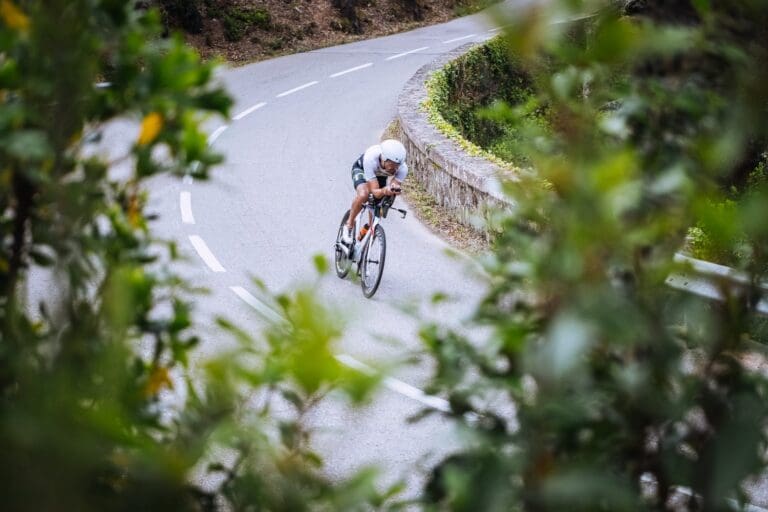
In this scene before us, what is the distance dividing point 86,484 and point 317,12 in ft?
98.3

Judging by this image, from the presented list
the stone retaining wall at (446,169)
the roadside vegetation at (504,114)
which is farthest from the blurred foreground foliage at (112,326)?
the stone retaining wall at (446,169)

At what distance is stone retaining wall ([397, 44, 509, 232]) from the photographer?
11852 mm

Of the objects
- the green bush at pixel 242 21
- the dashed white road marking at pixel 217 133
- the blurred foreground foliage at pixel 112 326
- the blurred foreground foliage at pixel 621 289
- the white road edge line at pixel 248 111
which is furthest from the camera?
the green bush at pixel 242 21

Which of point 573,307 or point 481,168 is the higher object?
point 573,307

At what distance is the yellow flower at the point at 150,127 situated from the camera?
5.81 feet

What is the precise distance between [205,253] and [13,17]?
33.8ft

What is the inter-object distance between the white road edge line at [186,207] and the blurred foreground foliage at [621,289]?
11.7 meters

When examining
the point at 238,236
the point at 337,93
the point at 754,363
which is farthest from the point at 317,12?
the point at 754,363

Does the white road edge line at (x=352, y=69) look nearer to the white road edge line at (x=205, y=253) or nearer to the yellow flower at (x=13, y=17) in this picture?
the white road edge line at (x=205, y=253)

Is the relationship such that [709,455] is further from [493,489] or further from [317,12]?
[317,12]

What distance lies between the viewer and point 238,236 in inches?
492

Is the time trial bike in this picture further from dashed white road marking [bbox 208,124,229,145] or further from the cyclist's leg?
dashed white road marking [bbox 208,124,229,145]

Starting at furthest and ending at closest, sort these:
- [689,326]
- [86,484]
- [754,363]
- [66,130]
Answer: [754,363]
[689,326]
[66,130]
[86,484]

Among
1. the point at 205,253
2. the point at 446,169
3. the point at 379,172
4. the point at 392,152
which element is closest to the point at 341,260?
the point at 379,172
